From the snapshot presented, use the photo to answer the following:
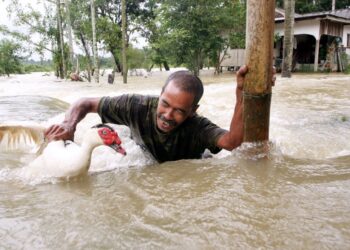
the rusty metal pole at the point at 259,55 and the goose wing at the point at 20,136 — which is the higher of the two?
the rusty metal pole at the point at 259,55

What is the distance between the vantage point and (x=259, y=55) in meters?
2.82

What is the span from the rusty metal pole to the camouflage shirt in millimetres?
385

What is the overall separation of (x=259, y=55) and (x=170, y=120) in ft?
2.75

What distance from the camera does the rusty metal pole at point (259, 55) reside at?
281 cm

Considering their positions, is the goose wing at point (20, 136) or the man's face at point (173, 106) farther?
the goose wing at point (20, 136)

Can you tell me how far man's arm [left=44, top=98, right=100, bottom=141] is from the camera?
3178 mm

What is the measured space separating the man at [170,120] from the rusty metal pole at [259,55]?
8 centimetres

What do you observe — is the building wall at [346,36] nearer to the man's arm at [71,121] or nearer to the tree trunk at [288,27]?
the tree trunk at [288,27]

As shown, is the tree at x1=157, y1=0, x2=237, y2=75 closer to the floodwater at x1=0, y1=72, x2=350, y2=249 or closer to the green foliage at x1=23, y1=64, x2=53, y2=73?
the floodwater at x1=0, y1=72, x2=350, y2=249

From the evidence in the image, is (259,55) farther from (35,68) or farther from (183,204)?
(35,68)

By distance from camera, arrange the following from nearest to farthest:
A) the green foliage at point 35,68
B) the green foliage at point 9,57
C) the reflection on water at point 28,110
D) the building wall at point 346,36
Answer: the reflection on water at point 28,110, the building wall at point 346,36, the green foliage at point 9,57, the green foliage at point 35,68

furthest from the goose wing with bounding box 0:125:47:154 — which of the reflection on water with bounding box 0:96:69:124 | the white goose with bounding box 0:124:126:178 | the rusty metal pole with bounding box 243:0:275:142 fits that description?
the reflection on water with bounding box 0:96:69:124

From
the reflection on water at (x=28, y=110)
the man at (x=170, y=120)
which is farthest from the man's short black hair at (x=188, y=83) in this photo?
the reflection on water at (x=28, y=110)

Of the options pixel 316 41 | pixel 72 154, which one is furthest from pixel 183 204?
pixel 316 41
